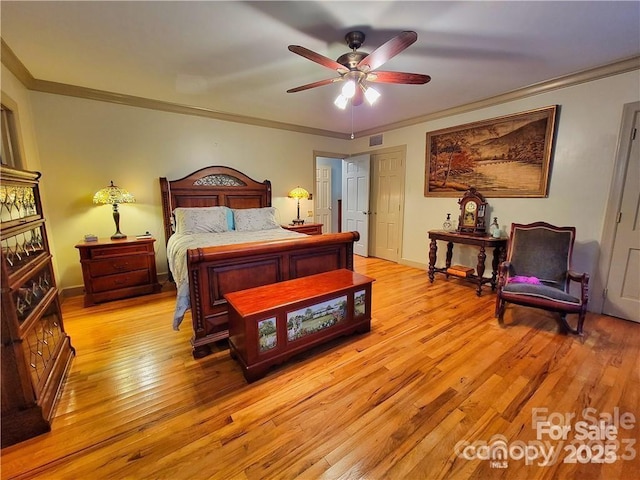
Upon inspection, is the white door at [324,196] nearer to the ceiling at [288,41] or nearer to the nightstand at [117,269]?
the ceiling at [288,41]

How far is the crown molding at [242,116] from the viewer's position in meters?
2.55

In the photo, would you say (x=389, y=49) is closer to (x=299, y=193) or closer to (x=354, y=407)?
(x=354, y=407)

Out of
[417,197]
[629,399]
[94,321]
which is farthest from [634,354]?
[94,321]

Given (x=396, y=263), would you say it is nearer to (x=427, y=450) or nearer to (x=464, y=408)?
(x=464, y=408)

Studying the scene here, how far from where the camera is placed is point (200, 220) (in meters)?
3.63

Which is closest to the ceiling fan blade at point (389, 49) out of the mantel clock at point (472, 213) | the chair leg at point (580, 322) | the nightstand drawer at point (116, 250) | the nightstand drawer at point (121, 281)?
the mantel clock at point (472, 213)

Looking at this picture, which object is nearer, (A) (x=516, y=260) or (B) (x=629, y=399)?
(B) (x=629, y=399)

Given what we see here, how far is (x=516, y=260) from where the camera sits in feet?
10.1

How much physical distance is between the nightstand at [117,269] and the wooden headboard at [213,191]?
1.88 feet

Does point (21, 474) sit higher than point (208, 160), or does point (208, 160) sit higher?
point (208, 160)

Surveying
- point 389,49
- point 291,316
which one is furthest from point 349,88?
point 291,316

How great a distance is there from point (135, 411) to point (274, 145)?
4.09 metres

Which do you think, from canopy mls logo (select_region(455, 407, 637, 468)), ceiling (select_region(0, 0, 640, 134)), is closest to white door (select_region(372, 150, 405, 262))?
ceiling (select_region(0, 0, 640, 134))

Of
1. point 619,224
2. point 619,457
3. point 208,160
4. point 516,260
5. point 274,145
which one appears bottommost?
point 619,457
